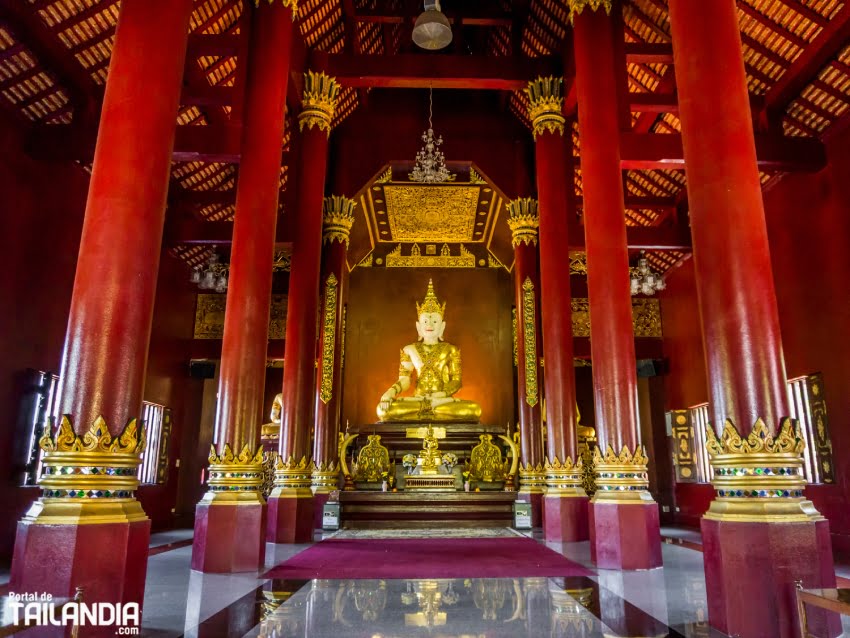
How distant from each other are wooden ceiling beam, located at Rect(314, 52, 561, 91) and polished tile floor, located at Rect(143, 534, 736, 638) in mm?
5992

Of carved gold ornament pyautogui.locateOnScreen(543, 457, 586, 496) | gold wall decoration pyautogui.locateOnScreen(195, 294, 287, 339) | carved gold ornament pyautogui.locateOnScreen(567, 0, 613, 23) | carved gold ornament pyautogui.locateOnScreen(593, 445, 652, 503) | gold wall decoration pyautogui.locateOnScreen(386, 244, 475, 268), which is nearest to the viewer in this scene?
carved gold ornament pyautogui.locateOnScreen(593, 445, 652, 503)

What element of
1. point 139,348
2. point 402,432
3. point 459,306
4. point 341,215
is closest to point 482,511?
point 402,432

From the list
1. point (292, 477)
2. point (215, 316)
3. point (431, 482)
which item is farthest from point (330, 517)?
point (215, 316)

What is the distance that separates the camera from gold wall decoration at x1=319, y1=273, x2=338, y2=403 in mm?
9398

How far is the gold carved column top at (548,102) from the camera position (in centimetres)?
796

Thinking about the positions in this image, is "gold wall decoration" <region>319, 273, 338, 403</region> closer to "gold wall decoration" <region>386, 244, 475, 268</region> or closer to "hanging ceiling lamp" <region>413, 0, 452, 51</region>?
"hanging ceiling lamp" <region>413, 0, 452, 51</region>

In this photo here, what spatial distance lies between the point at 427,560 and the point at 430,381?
6940 mm

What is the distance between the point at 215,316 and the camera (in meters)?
10.5

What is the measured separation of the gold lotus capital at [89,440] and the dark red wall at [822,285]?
6.24 m

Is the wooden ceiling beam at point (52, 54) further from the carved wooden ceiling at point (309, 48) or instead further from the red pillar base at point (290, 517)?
the red pillar base at point (290, 517)

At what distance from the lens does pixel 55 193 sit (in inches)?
258

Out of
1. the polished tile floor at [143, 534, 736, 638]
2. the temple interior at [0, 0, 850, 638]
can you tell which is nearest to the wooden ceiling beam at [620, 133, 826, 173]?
the temple interior at [0, 0, 850, 638]

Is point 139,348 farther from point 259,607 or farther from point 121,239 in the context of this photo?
point 259,607

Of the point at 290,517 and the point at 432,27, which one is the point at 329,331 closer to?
the point at 290,517
